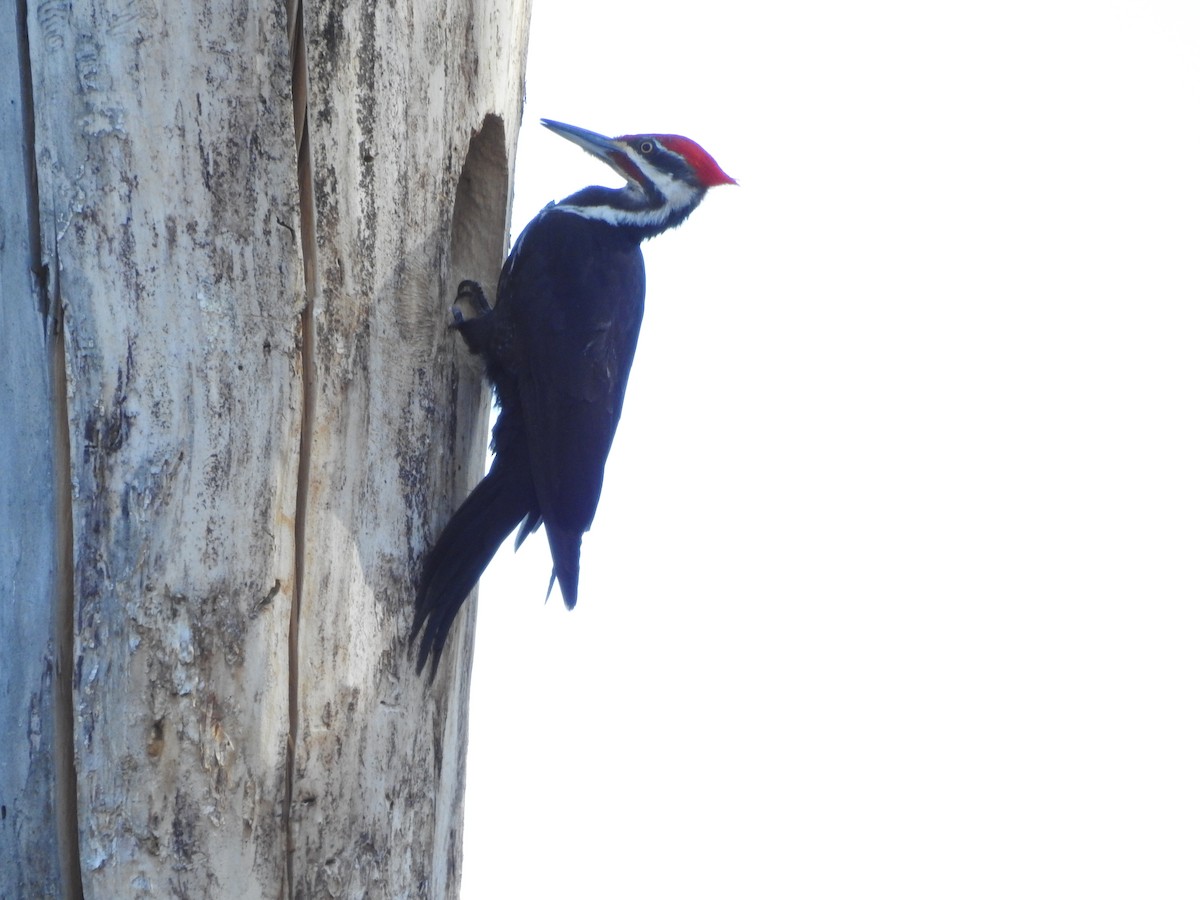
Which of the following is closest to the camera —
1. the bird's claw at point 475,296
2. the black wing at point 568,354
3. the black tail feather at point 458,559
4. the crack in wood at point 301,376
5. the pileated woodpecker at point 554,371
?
the crack in wood at point 301,376

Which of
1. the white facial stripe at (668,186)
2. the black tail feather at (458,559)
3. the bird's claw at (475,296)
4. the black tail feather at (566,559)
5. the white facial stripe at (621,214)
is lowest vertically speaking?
the black tail feather at (566,559)

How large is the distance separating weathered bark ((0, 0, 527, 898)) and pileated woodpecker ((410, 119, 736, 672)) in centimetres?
21

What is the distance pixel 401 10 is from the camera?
8.73 ft

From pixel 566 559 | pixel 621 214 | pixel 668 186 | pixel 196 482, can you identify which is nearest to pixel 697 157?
pixel 668 186

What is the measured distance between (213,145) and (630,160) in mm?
1990

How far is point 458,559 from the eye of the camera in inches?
102

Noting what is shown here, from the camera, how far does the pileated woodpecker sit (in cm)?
264

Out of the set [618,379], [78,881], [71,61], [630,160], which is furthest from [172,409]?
[630,160]

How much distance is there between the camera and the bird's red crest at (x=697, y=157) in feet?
13.5

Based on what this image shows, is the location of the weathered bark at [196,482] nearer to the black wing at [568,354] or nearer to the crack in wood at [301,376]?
the crack in wood at [301,376]

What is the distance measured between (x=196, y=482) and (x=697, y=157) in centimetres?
238

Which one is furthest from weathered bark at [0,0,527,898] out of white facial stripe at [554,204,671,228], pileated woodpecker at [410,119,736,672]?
white facial stripe at [554,204,671,228]

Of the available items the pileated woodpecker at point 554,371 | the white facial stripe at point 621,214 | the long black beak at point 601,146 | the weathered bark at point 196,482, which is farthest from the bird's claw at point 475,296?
the long black beak at point 601,146

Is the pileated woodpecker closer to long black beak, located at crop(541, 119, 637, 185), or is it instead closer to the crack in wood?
long black beak, located at crop(541, 119, 637, 185)
